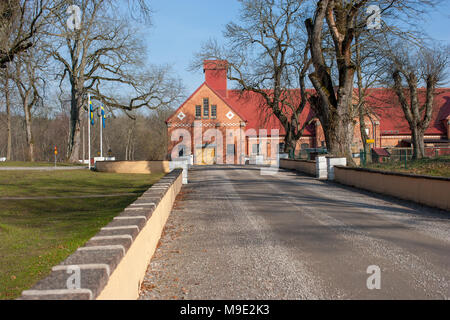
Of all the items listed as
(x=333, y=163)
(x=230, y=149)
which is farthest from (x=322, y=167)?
(x=230, y=149)

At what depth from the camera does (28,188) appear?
65.8ft

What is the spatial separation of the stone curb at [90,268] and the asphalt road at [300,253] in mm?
811

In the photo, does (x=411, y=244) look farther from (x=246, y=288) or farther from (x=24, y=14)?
(x=24, y=14)

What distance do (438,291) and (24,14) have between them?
12.4m

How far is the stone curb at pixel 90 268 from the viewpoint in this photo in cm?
268

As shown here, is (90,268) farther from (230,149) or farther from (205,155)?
(230,149)

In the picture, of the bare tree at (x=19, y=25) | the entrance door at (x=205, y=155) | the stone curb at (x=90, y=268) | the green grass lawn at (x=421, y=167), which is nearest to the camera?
the stone curb at (x=90, y=268)

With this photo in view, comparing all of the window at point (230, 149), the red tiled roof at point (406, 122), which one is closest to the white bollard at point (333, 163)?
the window at point (230, 149)

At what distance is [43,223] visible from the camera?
11.8 meters

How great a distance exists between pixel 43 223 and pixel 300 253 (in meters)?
8.36

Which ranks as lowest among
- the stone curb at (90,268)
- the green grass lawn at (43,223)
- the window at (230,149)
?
the green grass lawn at (43,223)
